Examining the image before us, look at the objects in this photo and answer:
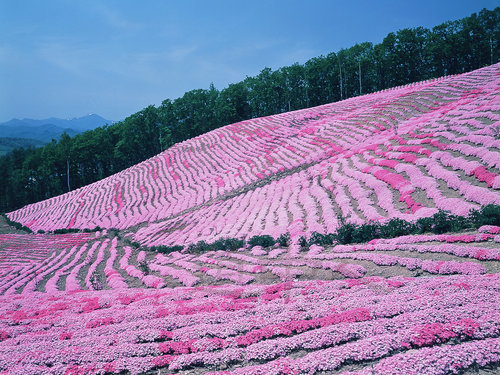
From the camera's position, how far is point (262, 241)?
16.3 meters

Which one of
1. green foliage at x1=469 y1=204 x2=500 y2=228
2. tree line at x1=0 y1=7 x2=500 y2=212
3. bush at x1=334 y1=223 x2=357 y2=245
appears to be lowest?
bush at x1=334 y1=223 x2=357 y2=245

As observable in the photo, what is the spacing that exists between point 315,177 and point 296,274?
49.0 feet

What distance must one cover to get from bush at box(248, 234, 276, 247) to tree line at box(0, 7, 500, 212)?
79.3m

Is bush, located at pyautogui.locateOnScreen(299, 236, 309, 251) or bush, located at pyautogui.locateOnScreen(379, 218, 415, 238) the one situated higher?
bush, located at pyautogui.locateOnScreen(379, 218, 415, 238)

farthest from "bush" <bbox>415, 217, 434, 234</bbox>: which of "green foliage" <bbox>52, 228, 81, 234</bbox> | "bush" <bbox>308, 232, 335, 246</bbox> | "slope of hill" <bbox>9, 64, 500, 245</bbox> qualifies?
"green foliage" <bbox>52, 228, 81, 234</bbox>

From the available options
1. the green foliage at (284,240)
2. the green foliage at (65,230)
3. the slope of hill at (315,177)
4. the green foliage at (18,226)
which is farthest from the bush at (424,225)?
the green foliage at (18,226)

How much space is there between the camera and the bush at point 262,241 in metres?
16.2

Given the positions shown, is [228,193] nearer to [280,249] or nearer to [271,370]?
[280,249]

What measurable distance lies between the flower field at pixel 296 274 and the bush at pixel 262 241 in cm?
33

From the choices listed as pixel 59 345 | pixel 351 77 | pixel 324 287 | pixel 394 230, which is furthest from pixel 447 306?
pixel 351 77

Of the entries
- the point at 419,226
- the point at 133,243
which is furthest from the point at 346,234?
the point at 133,243

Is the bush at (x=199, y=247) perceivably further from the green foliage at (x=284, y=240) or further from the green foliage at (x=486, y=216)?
the green foliage at (x=486, y=216)

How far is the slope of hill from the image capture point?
1608cm

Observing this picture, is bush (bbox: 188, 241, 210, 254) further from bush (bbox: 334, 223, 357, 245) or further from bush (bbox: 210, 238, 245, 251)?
bush (bbox: 334, 223, 357, 245)
